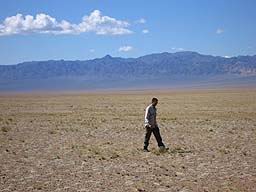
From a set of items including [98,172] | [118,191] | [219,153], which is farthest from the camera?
[219,153]

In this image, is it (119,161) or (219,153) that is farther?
(219,153)

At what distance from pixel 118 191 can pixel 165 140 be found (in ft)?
28.6

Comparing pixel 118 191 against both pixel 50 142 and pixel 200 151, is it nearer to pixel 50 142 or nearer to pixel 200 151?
pixel 200 151

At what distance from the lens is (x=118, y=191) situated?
10.0 metres

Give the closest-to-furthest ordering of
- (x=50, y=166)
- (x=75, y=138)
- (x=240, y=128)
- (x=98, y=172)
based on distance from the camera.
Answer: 1. (x=98, y=172)
2. (x=50, y=166)
3. (x=75, y=138)
4. (x=240, y=128)

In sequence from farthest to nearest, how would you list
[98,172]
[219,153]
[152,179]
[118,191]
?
[219,153] → [98,172] → [152,179] → [118,191]

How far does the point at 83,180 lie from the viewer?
1115 cm

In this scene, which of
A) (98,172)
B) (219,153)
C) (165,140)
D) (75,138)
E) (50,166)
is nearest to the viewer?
(98,172)

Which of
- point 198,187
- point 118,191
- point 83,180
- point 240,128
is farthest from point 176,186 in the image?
point 240,128

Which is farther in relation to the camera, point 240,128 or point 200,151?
point 240,128

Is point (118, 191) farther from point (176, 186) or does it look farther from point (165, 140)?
point (165, 140)

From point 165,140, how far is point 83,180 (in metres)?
7.81

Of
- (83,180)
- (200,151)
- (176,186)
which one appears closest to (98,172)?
(83,180)

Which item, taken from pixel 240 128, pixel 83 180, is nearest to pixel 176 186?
pixel 83 180
